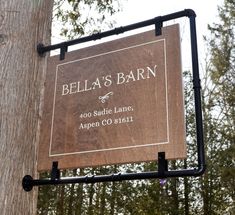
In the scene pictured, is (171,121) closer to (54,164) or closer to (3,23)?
(54,164)

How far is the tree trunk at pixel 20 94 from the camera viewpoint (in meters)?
1.48

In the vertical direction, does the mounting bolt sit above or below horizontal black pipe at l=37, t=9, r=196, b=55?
below

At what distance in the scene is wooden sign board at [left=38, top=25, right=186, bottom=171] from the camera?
4.62 ft

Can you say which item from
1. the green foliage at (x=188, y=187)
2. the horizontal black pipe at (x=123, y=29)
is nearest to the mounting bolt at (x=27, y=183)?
the horizontal black pipe at (x=123, y=29)

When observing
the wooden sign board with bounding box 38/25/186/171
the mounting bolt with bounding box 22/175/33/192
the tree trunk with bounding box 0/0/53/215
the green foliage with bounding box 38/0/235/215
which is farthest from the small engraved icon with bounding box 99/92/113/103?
the green foliage with bounding box 38/0/235/215

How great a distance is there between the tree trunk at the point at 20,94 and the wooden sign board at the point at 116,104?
70 millimetres

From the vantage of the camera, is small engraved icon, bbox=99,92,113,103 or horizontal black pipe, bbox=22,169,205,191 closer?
horizontal black pipe, bbox=22,169,205,191

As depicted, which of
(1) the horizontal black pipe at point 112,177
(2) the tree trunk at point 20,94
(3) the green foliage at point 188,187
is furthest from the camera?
(3) the green foliage at point 188,187

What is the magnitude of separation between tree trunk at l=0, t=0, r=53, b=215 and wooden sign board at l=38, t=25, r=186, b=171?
0.23 feet

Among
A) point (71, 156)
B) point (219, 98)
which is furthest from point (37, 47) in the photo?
point (219, 98)

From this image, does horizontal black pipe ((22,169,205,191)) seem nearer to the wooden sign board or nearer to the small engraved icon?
the wooden sign board

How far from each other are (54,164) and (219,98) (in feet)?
46.4

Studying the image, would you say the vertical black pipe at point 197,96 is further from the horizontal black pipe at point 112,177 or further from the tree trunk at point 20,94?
the tree trunk at point 20,94

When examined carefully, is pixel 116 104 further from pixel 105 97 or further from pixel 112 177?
pixel 112 177
